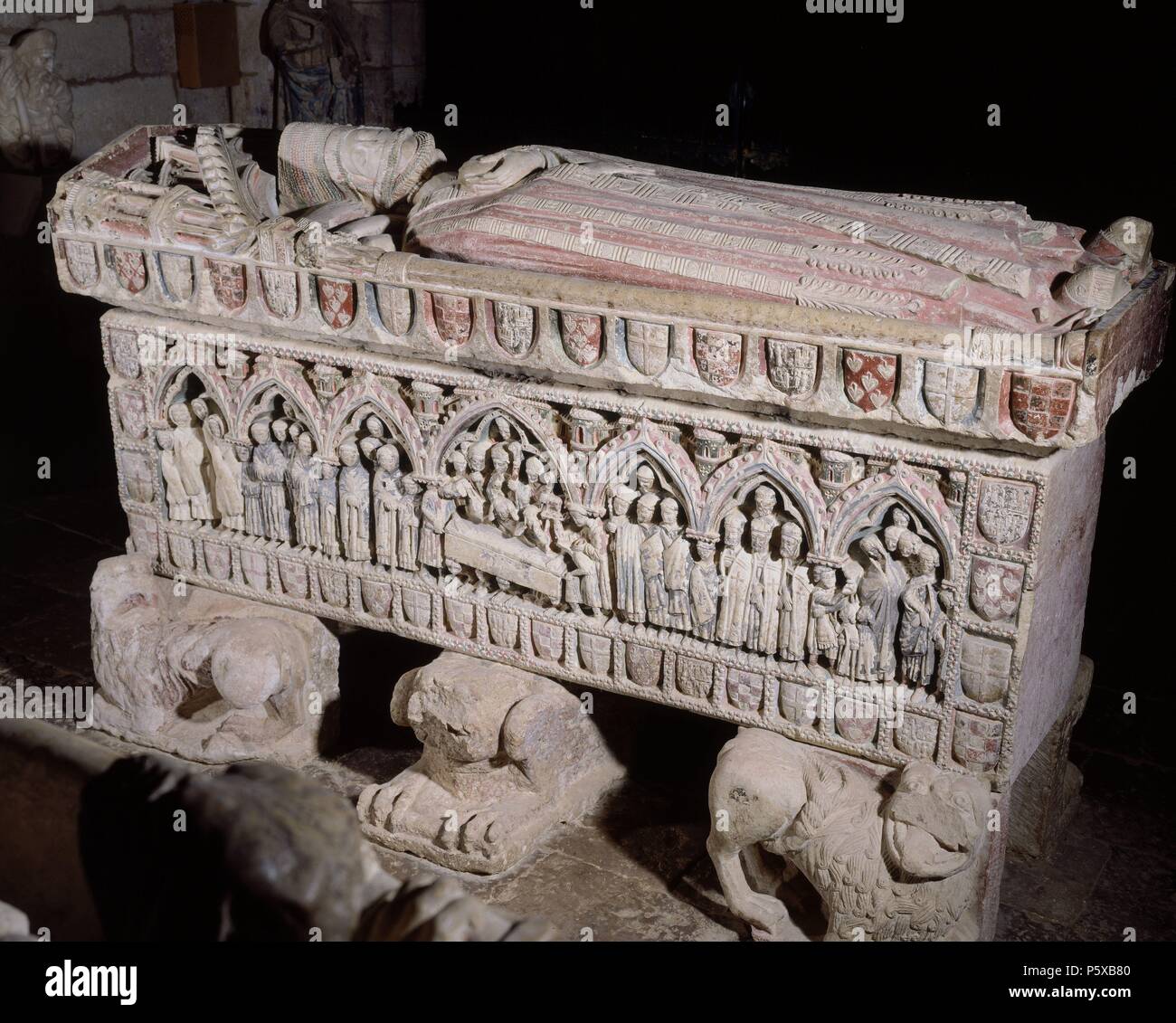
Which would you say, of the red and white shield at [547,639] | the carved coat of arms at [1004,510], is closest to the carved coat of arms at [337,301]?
the red and white shield at [547,639]

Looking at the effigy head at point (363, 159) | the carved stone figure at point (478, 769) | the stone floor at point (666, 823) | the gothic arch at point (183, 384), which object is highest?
the effigy head at point (363, 159)

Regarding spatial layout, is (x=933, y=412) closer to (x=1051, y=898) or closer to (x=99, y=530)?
(x=1051, y=898)

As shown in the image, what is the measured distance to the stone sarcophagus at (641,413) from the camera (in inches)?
155

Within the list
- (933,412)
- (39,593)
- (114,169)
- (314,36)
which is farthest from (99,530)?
(933,412)

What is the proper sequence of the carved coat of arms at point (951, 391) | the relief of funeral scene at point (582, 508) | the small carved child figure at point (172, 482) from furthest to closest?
the small carved child figure at point (172, 482)
the relief of funeral scene at point (582, 508)
the carved coat of arms at point (951, 391)

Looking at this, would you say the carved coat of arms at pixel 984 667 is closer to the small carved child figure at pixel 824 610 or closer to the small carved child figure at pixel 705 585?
the small carved child figure at pixel 824 610

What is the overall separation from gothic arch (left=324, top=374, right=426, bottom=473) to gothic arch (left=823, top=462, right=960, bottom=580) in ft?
4.57

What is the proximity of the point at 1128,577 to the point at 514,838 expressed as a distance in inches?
130

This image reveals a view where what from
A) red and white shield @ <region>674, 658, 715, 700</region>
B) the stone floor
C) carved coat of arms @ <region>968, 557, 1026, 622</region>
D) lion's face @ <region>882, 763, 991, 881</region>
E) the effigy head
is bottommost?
the stone floor

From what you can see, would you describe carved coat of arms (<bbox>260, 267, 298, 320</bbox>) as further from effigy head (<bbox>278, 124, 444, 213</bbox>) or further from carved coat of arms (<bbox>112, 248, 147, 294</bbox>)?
effigy head (<bbox>278, 124, 444, 213</bbox>)

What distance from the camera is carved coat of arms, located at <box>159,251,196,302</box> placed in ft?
16.0

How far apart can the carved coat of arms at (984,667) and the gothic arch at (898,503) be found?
21 centimetres

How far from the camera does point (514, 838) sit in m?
4.59

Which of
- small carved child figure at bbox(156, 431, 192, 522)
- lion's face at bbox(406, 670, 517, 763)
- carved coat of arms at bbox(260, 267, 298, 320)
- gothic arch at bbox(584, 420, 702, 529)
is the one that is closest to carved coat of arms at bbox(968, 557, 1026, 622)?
gothic arch at bbox(584, 420, 702, 529)
